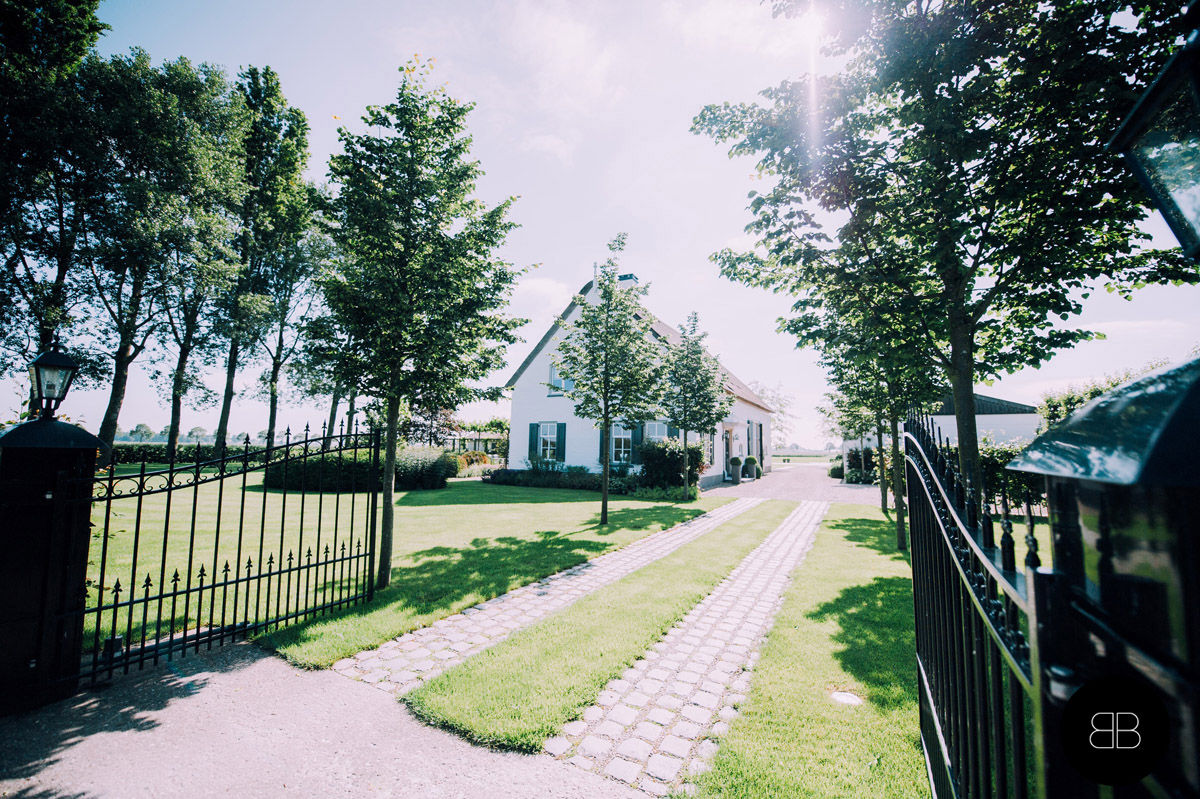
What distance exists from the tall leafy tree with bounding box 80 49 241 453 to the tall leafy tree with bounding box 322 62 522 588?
18.2 meters

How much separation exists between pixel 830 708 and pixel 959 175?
5804 mm

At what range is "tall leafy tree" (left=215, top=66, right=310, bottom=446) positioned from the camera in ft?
78.5

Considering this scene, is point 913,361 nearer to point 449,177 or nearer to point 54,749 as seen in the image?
point 449,177

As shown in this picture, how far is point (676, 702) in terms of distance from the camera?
3.74 meters

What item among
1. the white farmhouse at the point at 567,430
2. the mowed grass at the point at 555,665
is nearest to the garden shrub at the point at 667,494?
the white farmhouse at the point at 567,430

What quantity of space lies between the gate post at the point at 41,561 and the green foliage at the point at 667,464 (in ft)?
53.6

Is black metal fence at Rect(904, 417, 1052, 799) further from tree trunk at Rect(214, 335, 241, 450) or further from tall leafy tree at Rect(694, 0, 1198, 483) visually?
tree trunk at Rect(214, 335, 241, 450)

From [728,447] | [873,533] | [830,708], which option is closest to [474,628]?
[830,708]

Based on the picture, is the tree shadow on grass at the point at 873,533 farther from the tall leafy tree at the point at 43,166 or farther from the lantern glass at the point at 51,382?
the tall leafy tree at the point at 43,166

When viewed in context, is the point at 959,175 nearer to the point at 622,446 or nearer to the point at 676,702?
the point at 676,702

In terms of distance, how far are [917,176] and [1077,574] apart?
605 cm

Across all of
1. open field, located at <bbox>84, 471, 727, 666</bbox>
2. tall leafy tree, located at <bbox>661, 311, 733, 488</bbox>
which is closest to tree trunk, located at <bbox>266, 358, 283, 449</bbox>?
open field, located at <bbox>84, 471, 727, 666</bbox>

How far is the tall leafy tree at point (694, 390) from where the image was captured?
17.2 metres

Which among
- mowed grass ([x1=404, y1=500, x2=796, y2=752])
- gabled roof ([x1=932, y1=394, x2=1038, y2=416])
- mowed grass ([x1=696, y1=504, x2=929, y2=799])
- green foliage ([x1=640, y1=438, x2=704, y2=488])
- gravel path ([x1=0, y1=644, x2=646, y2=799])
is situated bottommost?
gravel path ([x1=0, y1=644, x2=646, y2=799])
